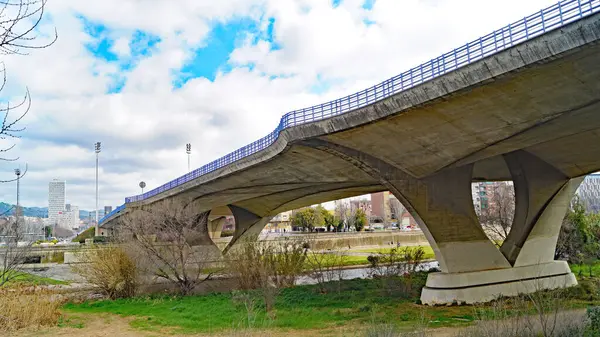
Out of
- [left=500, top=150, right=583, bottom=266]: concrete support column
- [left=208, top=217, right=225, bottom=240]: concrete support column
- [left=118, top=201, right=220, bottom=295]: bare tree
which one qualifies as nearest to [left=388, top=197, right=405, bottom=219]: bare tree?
[left=208, top=217, right=225, bottom=240]: concrete support column

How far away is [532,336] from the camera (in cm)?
938

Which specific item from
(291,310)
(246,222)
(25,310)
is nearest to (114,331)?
(25,310)

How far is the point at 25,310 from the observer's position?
17.1 m

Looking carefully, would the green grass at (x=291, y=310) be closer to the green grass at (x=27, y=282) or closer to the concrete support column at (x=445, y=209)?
the green grass at (x=27, y=282)

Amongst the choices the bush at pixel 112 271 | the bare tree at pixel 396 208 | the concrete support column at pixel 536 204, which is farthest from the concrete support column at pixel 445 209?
the bare tree at pixel 396 208

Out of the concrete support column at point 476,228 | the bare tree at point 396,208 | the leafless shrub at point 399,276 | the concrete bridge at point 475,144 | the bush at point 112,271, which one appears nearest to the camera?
the concrete bridge at point 475,144

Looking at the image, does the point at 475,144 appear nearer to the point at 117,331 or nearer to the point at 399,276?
the point at 399,276

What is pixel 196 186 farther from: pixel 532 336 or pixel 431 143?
pixel 532 336

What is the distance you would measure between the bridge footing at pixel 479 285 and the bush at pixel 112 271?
49.9ft

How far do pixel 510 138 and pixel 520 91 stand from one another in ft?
11.3

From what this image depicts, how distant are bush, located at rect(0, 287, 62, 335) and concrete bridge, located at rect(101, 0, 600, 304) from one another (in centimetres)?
1235

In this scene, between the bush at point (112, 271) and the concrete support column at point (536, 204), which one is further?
the bush at point (112, 271)

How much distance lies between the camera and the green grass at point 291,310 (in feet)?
56.5

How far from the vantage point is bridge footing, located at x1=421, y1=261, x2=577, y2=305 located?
20328 mm
